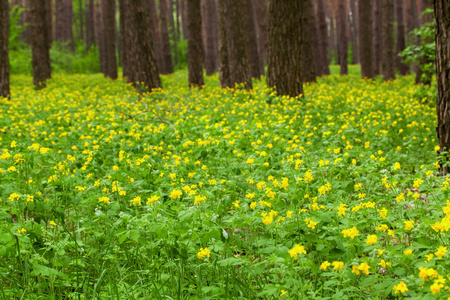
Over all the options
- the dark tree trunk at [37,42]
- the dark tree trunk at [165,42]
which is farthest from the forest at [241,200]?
the dark tree trunk at [165,42]

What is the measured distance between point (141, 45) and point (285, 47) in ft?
17.9

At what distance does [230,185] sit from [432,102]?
5.95m

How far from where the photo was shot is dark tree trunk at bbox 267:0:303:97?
8031mm

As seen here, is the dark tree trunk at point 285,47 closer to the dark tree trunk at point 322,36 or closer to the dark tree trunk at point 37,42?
the dark tree trunk at point 37,42

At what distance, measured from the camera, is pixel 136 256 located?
2.69 metres

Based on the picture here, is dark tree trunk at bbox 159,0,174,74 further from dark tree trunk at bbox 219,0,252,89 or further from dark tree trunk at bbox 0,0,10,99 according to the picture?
dark tree trunk at bbox 0,0,10,99

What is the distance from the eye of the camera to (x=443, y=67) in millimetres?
4070

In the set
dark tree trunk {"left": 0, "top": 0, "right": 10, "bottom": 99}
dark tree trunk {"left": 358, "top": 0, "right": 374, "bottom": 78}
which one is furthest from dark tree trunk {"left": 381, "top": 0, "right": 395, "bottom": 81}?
dark tree trunk {"left": 0, "top": 0, "right": 10, "bottom": 99}

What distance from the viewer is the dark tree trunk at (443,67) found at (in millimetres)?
3957

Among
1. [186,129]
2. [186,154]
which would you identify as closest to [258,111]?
[186,129]

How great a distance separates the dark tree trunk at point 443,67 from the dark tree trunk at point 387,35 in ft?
38.9

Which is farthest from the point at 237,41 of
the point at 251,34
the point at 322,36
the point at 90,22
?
the point at 90,22

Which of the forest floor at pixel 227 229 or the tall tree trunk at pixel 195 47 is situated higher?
the tall tree trunk at pixel 195 47

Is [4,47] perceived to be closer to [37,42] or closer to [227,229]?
[37,42]
